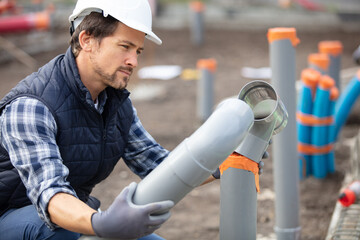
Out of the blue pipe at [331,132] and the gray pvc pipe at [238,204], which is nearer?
the gray pvc pipe at [238,204]

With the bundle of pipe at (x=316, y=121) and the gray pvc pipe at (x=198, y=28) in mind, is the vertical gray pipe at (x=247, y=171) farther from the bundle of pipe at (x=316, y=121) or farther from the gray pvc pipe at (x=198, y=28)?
the gray pvc pipe at (x=198, y=28)

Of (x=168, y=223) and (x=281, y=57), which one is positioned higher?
(x=281, y=57)

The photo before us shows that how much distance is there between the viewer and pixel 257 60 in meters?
9.72

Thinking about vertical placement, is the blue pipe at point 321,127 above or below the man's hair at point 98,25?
below

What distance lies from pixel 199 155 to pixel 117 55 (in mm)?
611

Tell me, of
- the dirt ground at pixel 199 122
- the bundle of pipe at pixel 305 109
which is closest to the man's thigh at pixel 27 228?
the dirt ground at pixel 199 122

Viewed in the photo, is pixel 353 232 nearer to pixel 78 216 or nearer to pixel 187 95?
pixel 78 216

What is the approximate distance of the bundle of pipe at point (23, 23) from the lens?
9375 millimetres

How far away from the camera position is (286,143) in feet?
9.61

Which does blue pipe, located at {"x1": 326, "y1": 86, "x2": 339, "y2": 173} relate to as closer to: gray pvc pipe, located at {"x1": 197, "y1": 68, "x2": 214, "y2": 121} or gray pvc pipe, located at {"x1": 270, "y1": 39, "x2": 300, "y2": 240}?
gray pvc pipe, located at {"x1": 270, "y1": 39, "x2": 300, "y2": 240}

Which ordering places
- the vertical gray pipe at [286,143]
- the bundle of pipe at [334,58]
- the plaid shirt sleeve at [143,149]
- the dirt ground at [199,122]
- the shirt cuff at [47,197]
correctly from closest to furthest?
the shirt cuff at [47,197] < the plaid shirt sleeve at [143,149] < the vertical gray pipe at [286,143] < the dirt ground at [199,122] < the bundle of pipe at [334,58]

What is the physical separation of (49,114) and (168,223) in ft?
6.88

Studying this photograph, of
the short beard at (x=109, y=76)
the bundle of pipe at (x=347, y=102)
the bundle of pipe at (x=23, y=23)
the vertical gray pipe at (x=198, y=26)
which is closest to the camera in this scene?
the short beard at (x=109, y=76)

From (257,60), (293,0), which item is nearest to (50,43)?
(257,60)
